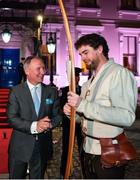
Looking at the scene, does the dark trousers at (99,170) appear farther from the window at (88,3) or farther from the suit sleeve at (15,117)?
the window at (88,3)

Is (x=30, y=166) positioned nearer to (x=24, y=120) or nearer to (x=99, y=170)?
(x=24, y=120)

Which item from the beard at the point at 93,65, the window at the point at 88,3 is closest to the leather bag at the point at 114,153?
the beard at the point at 93,65

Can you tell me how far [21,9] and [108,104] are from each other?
50.1ft

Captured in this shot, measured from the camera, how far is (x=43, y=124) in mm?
3738

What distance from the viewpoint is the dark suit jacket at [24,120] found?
3.93m

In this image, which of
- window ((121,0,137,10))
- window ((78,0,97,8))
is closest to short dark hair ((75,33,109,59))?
window ((78,0,97,8))

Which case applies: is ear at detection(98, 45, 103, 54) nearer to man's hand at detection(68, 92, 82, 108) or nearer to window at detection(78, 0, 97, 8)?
man's hand at detection(68, 92, 82, 108)

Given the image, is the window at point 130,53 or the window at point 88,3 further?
the window at point 130,53

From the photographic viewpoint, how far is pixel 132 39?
25453 mm

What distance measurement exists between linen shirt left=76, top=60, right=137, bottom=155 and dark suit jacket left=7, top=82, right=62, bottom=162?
0.88 meters

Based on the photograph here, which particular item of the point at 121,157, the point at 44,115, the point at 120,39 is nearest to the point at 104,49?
the point at 121,157

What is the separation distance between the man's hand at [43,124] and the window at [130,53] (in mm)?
22028

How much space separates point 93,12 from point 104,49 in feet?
73.3

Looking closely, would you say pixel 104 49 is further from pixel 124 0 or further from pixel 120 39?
pixel 124 0
